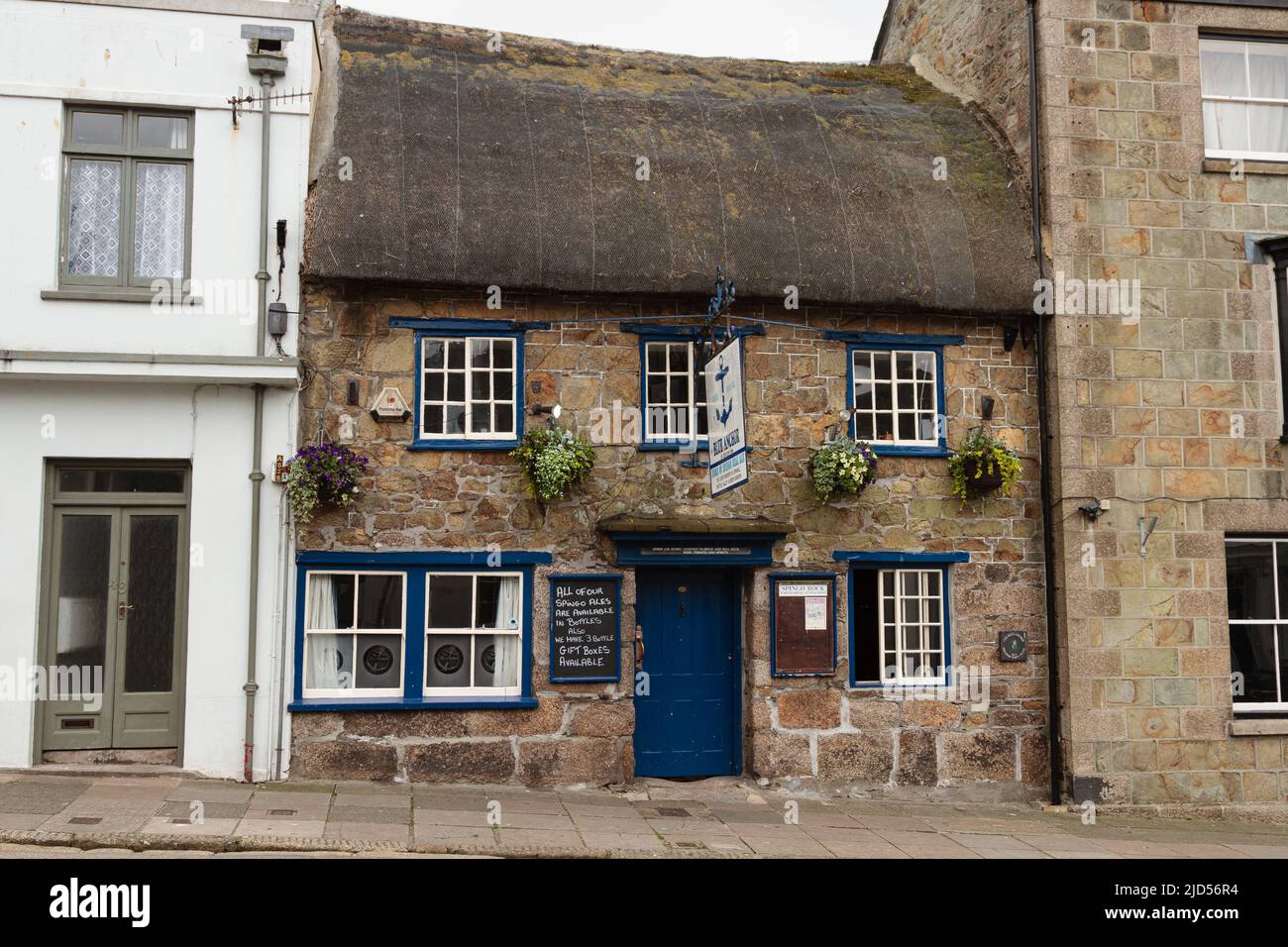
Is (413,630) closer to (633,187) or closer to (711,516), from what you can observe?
(711,516)

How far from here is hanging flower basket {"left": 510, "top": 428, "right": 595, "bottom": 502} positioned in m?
10.4

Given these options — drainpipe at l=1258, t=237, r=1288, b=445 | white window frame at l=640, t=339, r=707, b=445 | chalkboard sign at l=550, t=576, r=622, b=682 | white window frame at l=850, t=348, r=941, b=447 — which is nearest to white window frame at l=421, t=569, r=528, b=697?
chalkboard sign at l=550, t=576, r=622, b=682

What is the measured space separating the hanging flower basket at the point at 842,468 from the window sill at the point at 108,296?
5.99m

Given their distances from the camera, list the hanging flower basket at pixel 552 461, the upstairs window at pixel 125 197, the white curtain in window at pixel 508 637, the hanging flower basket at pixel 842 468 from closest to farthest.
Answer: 1. the upstairs window at pixel 125 197
2. the hanging flower basket at pixel 552 461
3. the white curtain in window at pixel 508 637
4. the hanging flower basket at pixel 842 468

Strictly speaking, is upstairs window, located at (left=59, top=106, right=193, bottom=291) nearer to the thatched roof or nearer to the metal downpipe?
the metal downpipe

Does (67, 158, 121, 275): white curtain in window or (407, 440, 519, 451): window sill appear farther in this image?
(407, 440, 519, 451): window sill

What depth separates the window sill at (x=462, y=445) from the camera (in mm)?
10531

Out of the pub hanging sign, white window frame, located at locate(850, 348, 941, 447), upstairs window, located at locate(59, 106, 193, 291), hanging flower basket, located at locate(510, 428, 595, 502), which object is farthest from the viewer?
white window frame, located at locate(850, 348, 941, 447)

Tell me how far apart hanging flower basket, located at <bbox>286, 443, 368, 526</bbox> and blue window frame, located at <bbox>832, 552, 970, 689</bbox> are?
4.86 metres

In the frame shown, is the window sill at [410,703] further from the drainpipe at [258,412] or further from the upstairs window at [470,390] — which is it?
the upstairs window at [470,390]


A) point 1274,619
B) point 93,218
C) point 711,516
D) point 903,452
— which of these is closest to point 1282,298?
point 1274,619

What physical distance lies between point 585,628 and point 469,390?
2.52 m

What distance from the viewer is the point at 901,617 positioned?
37.1 ft

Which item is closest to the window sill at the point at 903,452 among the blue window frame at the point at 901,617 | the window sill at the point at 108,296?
the blue window frame at the point at 901,617
